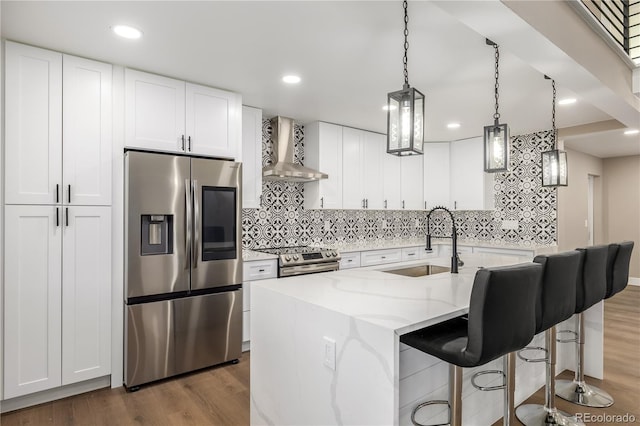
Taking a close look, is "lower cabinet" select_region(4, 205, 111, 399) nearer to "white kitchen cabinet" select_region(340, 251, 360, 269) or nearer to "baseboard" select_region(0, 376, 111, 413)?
"baseboard" select_region(0, 376, 111, 413)

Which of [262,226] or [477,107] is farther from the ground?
[477,107]

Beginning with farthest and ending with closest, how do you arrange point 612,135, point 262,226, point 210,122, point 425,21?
point 612,135
point 262,226
point 210,122
point 425,21

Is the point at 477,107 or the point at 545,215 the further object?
the point at 545,215

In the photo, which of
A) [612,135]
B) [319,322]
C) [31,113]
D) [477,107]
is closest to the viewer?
[319,322]

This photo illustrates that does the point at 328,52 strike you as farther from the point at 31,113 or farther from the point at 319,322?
the point at 31,113

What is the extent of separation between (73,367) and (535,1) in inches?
141

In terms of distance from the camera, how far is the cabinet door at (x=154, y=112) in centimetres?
284

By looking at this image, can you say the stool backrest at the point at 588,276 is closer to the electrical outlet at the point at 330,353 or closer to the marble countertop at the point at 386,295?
the marble countertop at the point at 386,295

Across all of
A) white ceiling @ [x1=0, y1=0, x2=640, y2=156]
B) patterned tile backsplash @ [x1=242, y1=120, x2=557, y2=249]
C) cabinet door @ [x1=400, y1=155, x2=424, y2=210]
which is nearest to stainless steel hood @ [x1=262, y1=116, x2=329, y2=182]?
patterned tile backsplash @ [x1=242, y1=120, x2=557, y2=249]

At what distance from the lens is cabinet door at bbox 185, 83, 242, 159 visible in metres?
3.14

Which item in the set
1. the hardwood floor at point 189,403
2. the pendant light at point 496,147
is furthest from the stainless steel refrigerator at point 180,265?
the pendant light at point 496,147

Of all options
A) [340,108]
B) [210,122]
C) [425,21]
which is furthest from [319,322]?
[340,108]

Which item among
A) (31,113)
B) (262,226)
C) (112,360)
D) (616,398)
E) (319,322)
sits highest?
(31,113)

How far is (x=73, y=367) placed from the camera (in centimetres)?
262
